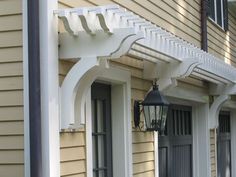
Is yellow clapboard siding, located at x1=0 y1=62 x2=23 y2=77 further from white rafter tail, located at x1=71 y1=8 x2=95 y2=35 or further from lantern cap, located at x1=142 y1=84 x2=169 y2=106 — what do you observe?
lantern cap, located at x1=142 y1=84 x2=169 y2=106

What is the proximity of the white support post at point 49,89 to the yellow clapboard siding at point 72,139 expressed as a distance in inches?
5.8

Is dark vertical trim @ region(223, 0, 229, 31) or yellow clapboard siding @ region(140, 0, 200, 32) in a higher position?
dark vertical trim @ region(223, 0, 229, 31)

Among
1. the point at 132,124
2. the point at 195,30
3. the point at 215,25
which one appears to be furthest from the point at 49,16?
the point at 215,25

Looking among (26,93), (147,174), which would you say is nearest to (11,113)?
(26,93)

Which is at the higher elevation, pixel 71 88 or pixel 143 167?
pixel 71 88

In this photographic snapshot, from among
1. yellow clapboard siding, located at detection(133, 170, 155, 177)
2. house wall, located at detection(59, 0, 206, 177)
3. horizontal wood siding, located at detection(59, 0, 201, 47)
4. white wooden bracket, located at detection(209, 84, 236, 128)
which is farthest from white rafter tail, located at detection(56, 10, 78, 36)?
white wooden bracket, located at detection(209, 84, 236, 128)

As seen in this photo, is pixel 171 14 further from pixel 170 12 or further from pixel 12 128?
pixel 12 128

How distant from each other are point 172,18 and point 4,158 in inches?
163

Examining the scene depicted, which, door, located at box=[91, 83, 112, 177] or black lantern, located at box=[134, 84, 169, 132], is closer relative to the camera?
A: door, located at box=[91, 83, 112, 177]

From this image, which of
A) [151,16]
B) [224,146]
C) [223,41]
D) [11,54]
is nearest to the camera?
[11,54]

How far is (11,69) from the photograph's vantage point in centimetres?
489

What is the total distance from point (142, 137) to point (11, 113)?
7.75 ft

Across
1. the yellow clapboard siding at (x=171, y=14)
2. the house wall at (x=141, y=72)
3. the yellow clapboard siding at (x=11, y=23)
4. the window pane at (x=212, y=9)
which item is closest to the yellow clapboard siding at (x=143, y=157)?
the house wall at (x=141, y=72)

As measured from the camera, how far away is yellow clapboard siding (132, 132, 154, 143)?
6.67 meters
